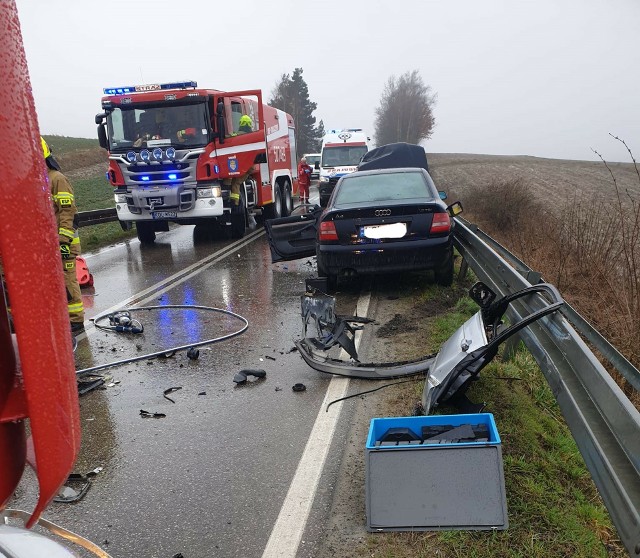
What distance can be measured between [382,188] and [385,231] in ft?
3.48

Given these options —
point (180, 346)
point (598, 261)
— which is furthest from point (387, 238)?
point (180, 346)

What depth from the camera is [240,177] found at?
507 inches

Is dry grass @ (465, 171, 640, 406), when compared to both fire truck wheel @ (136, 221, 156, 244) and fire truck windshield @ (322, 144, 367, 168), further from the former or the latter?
fire truck windshield @ (322, 144, 367, 168)

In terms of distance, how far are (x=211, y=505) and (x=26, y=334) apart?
238cm

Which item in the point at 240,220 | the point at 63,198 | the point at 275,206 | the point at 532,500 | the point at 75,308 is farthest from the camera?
the point at 275,206

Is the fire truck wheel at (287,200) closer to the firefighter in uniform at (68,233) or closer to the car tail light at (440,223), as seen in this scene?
the car tail light at (440,223)

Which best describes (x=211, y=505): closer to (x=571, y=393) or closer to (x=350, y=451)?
(x=350, y=451)

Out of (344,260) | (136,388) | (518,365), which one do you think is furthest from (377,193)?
(136,388)

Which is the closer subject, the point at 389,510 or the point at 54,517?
the point at 389,510

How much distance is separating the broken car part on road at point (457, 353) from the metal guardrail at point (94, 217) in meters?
10.7

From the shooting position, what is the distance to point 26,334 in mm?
935

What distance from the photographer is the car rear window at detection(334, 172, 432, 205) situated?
743cm

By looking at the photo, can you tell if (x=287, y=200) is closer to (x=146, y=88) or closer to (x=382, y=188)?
(x=146, y=88)

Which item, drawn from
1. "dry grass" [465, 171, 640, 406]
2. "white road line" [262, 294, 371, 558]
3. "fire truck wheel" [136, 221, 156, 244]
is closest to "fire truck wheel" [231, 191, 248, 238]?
"fire truck wheel" [136, 221, 156, 244]
